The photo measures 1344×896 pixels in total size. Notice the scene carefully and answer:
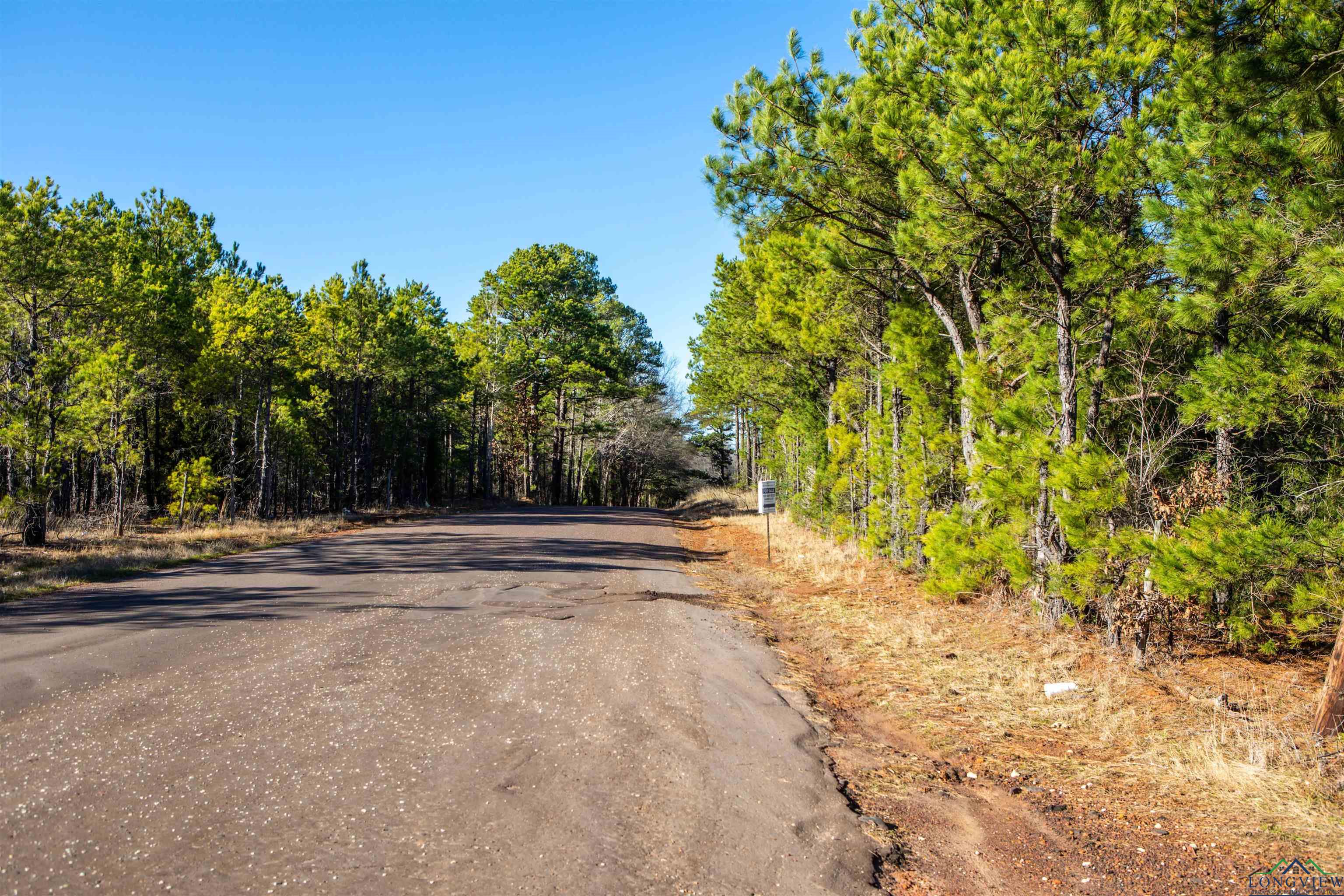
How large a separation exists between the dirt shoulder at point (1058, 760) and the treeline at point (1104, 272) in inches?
28.3

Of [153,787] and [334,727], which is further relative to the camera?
[334,727]

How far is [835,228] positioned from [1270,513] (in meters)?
6.33

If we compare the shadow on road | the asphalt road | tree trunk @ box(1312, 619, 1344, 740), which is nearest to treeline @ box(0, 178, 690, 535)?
the shadow on road

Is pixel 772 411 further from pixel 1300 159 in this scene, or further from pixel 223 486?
pixel 1300 159

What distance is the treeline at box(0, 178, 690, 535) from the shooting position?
17.2m

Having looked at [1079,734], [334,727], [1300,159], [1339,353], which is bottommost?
[1079,734]

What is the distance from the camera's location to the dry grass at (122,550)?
1154 cm

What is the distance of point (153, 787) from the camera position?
12.8ft

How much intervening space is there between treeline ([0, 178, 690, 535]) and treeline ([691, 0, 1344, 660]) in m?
15.9

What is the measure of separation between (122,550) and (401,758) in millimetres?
14636

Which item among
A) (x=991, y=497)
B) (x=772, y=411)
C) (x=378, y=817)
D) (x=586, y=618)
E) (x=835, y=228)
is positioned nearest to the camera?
(x=378, y=817)

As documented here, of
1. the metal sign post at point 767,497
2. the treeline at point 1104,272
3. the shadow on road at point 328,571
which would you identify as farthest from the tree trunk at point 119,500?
the treeline at point 1104,272

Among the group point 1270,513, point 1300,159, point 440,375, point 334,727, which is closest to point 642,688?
point 334,727

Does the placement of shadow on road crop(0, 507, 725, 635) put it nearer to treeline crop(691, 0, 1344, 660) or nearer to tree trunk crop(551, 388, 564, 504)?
treeline crop(691, 0, 1344, 660)
